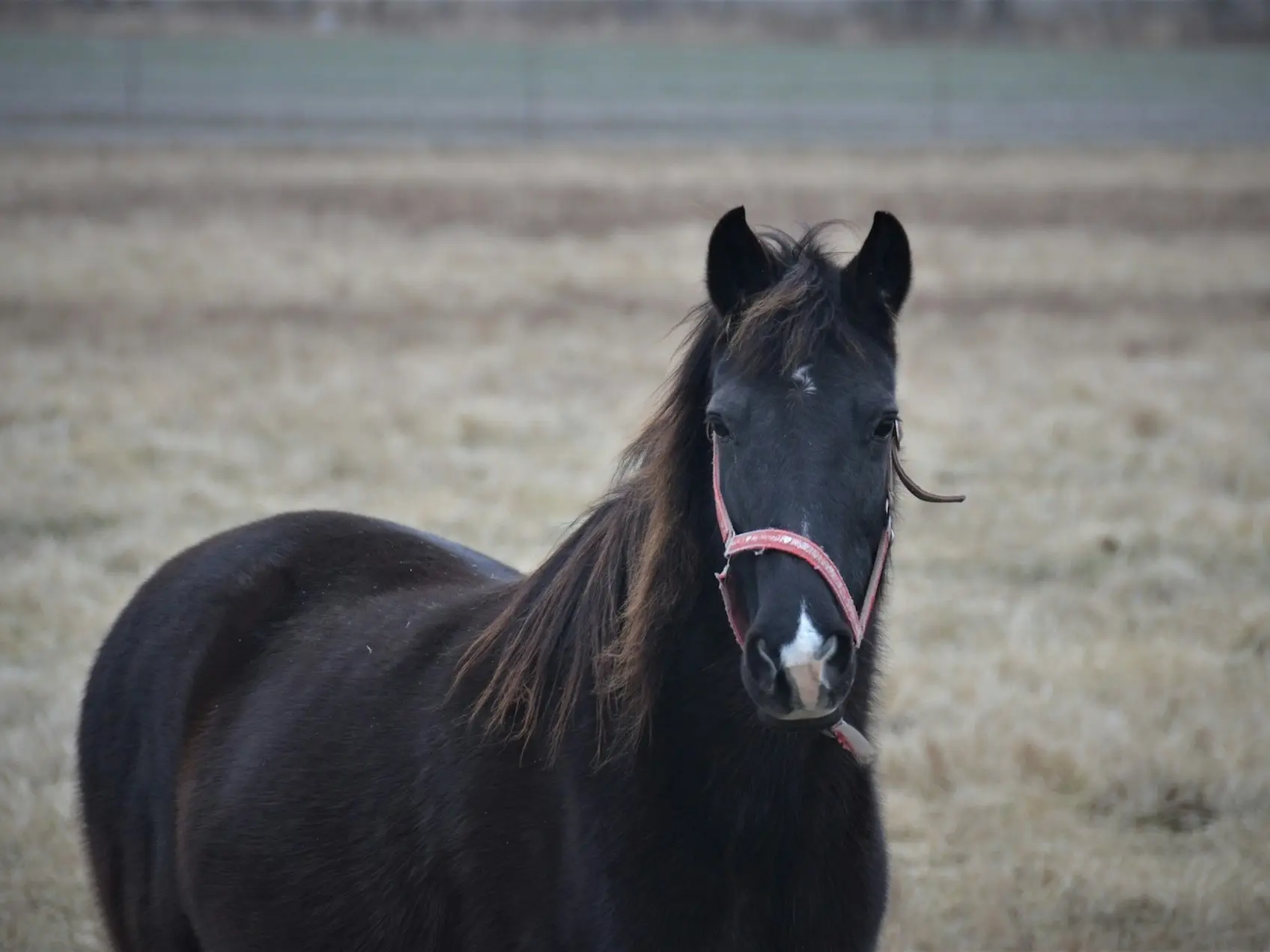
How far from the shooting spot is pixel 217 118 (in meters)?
26.9

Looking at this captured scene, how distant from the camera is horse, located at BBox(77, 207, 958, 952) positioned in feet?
7.65

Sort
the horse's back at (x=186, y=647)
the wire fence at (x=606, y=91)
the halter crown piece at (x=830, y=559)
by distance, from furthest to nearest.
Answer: the wire fence at (x=606, y=91), the horse's back at (x=186, y=647), the halter crown piece at (x=830, y=559)

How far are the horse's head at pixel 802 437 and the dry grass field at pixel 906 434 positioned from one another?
2114mm

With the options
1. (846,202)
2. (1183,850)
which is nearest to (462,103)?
(846,202)

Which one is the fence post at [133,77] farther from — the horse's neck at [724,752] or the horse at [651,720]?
the horse's neck at [724,752]

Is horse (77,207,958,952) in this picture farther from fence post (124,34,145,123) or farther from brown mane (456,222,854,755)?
fence post (124,34,145,123)

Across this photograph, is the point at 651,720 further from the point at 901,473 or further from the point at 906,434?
the point at 906,434

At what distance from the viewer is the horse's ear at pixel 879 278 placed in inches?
98.4

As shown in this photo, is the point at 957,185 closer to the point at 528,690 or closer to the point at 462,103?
the point at 462,103

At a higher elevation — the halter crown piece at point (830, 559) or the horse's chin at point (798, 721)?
the halter crown piece at point (830, 559)

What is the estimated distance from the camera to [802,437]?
2320 millimetres

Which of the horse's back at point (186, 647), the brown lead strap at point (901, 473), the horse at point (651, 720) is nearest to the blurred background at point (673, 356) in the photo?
the brown lead strap at point (901, 473)

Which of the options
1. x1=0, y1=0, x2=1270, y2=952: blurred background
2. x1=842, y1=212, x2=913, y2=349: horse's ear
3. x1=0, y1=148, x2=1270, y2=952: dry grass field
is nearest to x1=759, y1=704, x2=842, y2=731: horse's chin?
x1=842, y1=212, x2=913, y2=349: horse's ear

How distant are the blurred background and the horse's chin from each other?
51.5 inches
